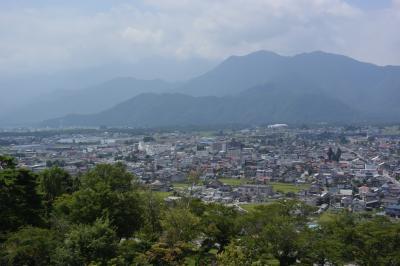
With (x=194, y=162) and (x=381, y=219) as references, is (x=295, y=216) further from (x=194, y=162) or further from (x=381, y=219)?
(x=194, y=162)

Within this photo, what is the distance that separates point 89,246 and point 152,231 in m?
4.21

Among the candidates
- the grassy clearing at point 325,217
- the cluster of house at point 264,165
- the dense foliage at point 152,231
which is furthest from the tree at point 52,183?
the grassy clearing at point 325,217

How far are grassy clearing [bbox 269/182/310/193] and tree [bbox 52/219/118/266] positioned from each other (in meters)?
24.4

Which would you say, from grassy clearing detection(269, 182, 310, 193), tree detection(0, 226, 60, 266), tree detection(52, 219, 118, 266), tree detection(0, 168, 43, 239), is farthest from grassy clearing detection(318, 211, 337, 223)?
tree detection(0, 168, 43, 239)

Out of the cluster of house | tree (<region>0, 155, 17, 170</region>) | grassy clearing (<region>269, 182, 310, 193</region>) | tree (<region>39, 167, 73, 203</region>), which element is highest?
tree (<region>0, 155, 17, 170</region>)

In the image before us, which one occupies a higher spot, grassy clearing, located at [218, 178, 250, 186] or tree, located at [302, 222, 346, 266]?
tree, located at [302, 222, 346, 266]

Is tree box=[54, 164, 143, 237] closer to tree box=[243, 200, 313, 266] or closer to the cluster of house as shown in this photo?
tree box=[243, 200, 313, 266]

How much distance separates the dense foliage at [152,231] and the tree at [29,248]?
0.02m

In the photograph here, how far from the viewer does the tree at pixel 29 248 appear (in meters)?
10.5

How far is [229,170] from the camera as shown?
44719 millimetres

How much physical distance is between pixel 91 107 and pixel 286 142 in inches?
5264

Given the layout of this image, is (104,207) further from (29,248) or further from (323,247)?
(323,247)

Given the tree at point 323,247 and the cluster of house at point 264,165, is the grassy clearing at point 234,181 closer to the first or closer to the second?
the cluster of house at point 264,165

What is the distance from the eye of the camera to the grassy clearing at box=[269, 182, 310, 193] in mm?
34881
